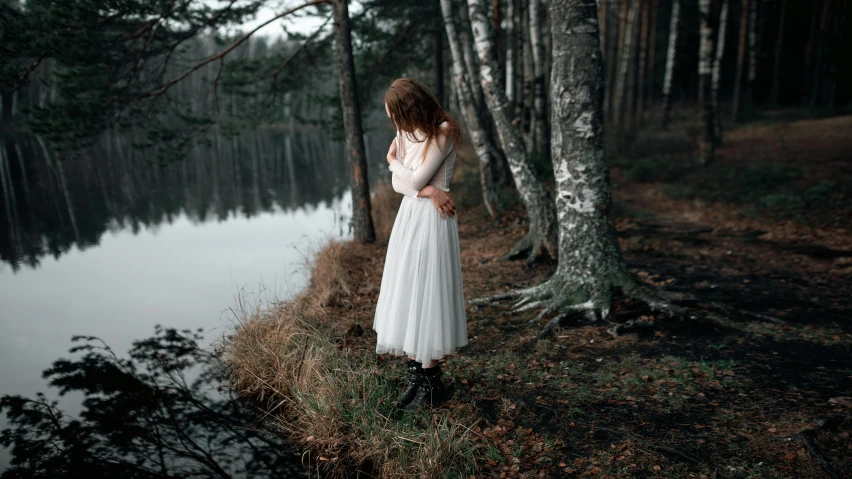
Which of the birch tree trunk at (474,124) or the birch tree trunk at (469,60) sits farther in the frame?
the birch tree trunk at (469,60)

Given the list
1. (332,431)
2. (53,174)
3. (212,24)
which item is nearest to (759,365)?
(332,431)

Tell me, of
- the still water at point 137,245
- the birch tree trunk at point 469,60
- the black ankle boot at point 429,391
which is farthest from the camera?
the birch tree trunk at point 469,60

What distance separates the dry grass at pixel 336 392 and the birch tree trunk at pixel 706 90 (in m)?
11.5

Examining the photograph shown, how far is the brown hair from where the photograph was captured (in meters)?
3.55

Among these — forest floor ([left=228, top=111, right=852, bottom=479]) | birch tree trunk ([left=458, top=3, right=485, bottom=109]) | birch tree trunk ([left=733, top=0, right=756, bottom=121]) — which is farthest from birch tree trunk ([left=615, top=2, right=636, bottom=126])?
forest floor ([left=228, top=111, right=852, bottom=479])

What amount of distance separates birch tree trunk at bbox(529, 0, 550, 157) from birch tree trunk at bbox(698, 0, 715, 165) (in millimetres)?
4170

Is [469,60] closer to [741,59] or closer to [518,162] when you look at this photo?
[518,162]

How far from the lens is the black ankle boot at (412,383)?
4.02 metres

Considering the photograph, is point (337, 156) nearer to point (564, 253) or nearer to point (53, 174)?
point (53, 174)

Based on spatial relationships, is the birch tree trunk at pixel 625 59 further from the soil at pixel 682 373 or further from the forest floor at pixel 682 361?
the soil at pixel 682 373

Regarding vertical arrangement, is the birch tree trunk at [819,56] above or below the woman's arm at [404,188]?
above

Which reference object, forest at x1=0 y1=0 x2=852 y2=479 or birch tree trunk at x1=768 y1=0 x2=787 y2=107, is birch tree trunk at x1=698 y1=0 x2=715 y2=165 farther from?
birch tree trunk at x1=768 y1=0 x2=787 y2=107

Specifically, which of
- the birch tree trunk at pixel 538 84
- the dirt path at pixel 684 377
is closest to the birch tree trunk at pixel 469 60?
the birch tree trunk at pixel 538 84

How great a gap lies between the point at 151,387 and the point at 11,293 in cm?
569
